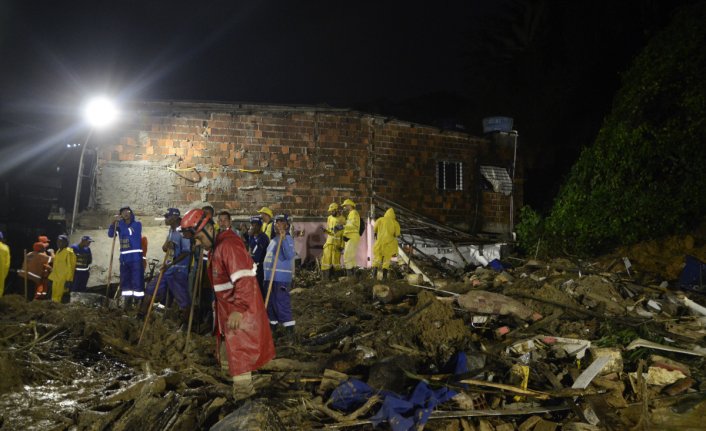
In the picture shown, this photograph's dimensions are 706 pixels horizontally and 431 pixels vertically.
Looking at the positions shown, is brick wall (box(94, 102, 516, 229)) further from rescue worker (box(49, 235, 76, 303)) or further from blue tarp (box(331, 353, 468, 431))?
blue tarp (box(331, 353, 468, 431))

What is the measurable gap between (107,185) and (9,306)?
14.4 feet

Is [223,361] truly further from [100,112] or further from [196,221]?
[100,112]

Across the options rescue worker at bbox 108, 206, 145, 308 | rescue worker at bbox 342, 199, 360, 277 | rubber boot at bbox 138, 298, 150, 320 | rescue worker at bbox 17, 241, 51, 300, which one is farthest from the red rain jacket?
rescue worker at bbox 17, 241, 51, 300

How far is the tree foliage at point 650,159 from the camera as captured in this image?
10.3 m

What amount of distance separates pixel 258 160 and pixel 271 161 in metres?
0.36

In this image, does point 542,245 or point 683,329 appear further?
point 542,245

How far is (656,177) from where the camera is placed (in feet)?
36.3

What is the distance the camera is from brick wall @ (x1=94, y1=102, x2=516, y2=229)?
480 inches

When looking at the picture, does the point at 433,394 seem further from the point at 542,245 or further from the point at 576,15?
the point at 576,15

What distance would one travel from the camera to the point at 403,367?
494cm

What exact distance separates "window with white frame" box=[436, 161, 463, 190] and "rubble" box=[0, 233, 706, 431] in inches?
278

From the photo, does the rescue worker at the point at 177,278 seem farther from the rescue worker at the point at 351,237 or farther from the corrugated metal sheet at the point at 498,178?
the corrugated metal sheet at the point at 498,178

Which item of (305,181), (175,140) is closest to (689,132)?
(305,181)

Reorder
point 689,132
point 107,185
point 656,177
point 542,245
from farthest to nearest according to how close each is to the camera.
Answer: point 542,245 < point 107,185 < point 656,177 < point 689,132
